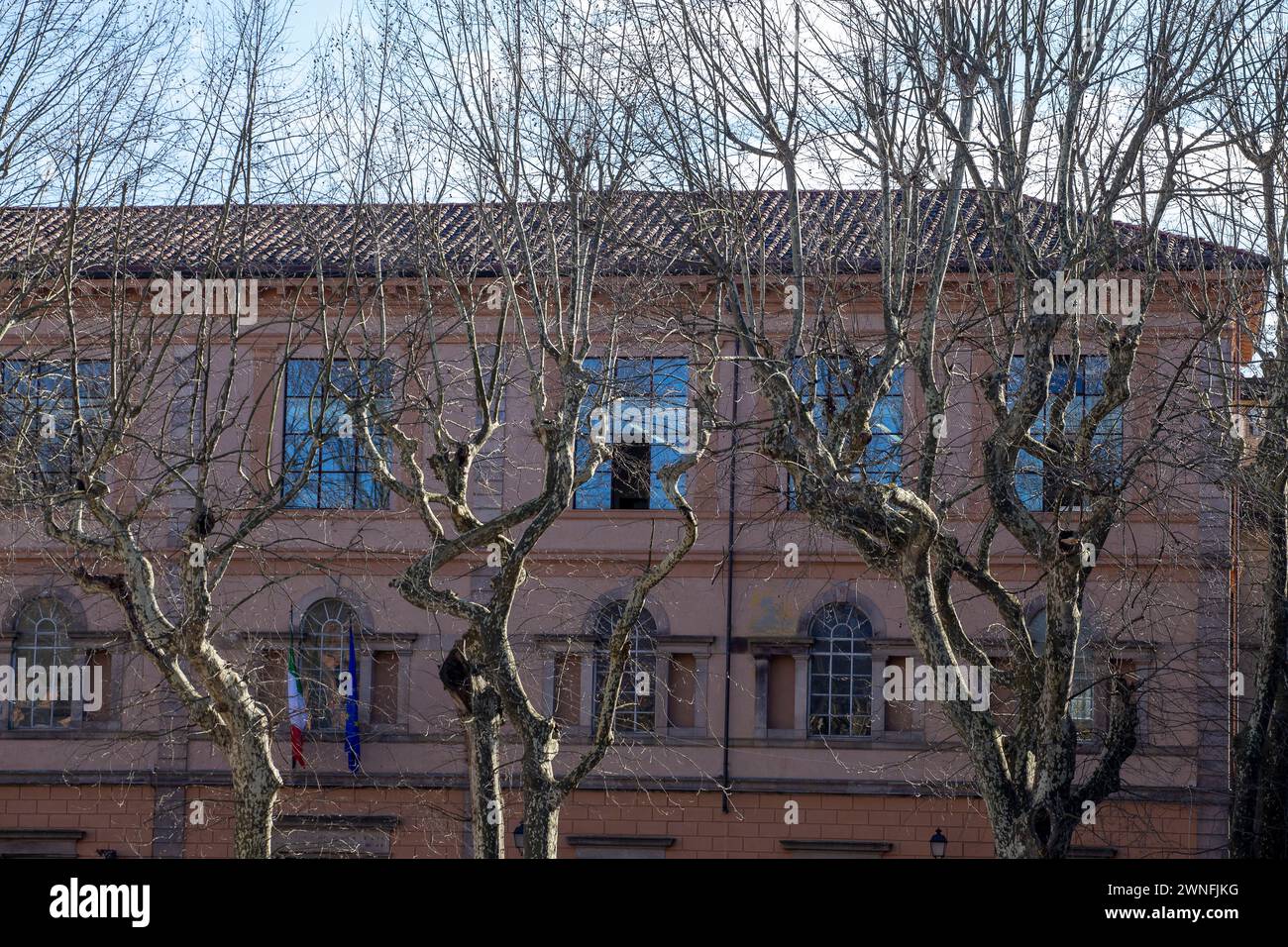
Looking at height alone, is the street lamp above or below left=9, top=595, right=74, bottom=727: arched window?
below

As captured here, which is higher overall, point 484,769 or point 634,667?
point 634,667

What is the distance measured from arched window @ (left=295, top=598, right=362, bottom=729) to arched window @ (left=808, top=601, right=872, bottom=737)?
22.9 ft

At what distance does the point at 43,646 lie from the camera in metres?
26.1

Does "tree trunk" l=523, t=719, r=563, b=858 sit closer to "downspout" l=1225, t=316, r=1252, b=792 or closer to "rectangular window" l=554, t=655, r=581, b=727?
"rectangular window" l=554, t=655, r=581, b=727

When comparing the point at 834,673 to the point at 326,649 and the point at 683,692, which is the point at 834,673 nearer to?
the point at 683,692

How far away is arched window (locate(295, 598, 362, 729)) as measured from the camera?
25172mm

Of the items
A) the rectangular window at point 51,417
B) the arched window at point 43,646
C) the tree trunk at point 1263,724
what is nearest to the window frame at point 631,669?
the arched window at point 43,646

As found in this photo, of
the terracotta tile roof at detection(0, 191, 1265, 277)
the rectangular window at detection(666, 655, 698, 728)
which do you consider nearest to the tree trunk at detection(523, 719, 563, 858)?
the terracotta tile roof at detection(0, 191, 1265, 277)

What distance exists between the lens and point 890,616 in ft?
80.8

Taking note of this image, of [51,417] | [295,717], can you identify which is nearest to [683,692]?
[295,717]

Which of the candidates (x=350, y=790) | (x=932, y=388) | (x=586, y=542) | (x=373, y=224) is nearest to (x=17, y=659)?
(x=350, y=790)

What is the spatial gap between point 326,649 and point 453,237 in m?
6.60

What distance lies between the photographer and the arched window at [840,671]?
24719 mm

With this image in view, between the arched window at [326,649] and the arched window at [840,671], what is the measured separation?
275 inches
